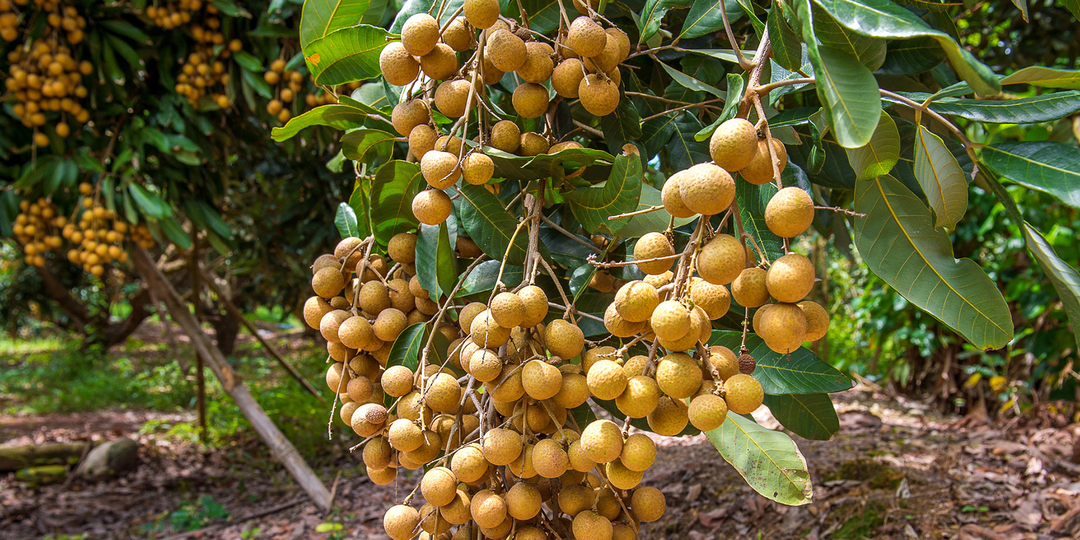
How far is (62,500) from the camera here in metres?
3.60

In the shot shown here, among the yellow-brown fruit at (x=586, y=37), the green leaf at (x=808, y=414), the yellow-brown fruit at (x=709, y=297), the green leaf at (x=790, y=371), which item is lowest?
the green leaf at (x=808, y=414)

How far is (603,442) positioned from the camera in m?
0.60

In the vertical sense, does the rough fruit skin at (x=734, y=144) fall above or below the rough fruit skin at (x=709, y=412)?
above

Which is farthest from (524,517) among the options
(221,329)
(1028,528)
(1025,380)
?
(221,329)

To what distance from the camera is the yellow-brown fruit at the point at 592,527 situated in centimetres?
67

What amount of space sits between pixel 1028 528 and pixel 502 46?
6.85 ft

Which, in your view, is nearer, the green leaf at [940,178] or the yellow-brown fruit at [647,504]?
the green leaf at [940,178]

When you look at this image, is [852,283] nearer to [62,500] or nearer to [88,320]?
[62,500]

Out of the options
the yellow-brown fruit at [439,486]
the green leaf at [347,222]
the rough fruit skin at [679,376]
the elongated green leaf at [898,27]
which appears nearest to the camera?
the elongated green leaf at [898,27]

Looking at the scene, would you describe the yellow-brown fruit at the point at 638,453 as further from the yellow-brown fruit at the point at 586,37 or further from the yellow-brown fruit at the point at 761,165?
the yellow-brown fruit at the point at 586,37

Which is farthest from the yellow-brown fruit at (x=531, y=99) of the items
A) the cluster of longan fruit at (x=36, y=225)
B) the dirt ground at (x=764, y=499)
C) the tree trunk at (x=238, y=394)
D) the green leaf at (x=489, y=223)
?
the cluster of longan fruit at (x=36, y=225)

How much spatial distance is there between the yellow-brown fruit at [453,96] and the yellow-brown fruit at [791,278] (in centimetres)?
39

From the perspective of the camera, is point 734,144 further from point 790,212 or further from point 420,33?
point 420,33

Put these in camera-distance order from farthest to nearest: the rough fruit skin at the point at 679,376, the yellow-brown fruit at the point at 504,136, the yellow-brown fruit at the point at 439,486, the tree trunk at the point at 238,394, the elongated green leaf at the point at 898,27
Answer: the tree trunk at the point at 238,394 → the yellow-brown fruit at the point at 504,136 → the yellow-brown fruit at the point at 439,486 → the rough fruit skin at the point at 679,376 → the elongated green leaf at the point at 898,27
